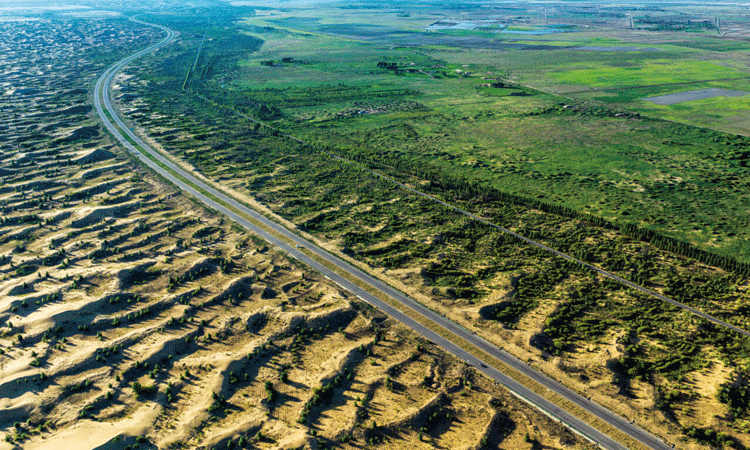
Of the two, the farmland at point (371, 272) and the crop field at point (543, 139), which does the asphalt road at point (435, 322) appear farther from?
the crop field at point (543, 139)

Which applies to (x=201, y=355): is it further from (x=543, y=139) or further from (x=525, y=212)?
(x=543, y=139)

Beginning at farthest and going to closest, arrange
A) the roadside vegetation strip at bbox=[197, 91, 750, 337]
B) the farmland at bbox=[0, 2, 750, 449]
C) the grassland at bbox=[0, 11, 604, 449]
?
the roadside vegetation strip at bbox=[197, 91, 750, 337] < the farmland at bbox=[0, 2, 750, 449] < the grassland at bbox=[0, 11, 604, 449]

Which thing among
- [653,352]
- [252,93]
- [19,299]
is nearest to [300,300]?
[19,299]

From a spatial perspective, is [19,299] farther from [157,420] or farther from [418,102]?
[418,102]

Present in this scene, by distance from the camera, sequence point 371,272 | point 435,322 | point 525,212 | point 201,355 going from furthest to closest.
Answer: point 525,212
point 371,272
point 435,322
point 201,355

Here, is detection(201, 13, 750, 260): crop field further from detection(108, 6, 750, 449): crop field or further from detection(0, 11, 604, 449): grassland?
detection(0, 11, 604, 449): grassland

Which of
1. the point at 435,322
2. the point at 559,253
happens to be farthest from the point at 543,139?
the point at 435,322

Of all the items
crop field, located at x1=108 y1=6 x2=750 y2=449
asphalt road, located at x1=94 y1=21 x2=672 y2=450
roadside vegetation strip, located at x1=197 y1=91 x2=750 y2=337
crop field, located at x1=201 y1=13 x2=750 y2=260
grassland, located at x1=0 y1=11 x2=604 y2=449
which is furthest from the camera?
crop field, located at x1=201 y1=13 x2=750 y2=260

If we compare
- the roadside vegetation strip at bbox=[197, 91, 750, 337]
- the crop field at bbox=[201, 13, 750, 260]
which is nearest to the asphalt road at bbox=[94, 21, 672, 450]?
the roadside vegetation strip at bbox=[197, 91, 750, 337]

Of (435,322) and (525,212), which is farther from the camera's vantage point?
(525,212)
